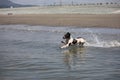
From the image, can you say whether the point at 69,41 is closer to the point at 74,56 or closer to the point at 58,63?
the point at 74,56

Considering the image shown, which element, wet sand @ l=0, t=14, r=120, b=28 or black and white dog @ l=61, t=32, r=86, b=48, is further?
wet sand @ l=0, t=14, r=120, b=28

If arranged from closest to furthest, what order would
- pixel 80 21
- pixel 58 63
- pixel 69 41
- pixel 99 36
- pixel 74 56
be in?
pixel 58 63 → pixel 74 56 → pixel 69 41 → pixel 99 36 → pixel 80 21

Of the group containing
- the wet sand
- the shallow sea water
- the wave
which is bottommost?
the shallow sea water

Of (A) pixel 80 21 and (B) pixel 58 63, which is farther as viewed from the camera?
(A) pixel 80 21

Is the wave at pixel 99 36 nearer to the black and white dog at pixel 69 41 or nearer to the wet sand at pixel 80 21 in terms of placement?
the black and white dog at pixel 69 41

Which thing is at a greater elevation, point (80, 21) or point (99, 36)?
point (80, 21)

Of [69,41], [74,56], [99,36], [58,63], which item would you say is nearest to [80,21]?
[99,36]

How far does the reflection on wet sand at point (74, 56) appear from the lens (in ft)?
34.9

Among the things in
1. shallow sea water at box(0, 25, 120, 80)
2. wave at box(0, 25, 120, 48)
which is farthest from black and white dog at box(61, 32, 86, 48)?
wave at box(0, 25, 120, 48)

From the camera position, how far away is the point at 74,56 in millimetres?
12305

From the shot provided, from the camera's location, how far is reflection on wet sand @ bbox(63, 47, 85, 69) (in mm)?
10641

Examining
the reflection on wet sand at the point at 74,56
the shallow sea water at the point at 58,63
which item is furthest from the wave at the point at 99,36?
the reflection on wet sand at the point at 74,56

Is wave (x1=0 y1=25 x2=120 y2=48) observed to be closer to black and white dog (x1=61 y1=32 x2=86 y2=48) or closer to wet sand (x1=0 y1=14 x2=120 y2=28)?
black and white dog (x1=61 y1=32 x2=86 y2=48)

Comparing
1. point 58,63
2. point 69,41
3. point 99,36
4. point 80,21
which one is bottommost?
point 58,63
